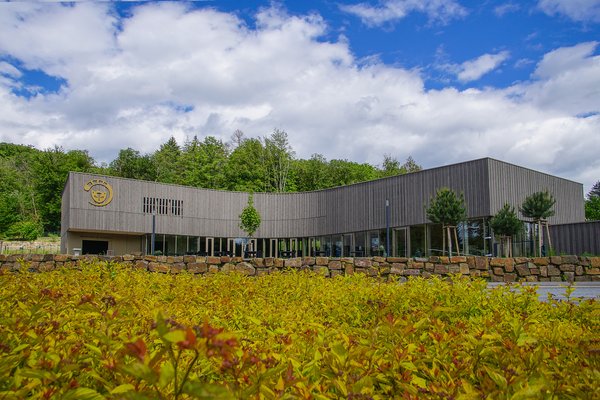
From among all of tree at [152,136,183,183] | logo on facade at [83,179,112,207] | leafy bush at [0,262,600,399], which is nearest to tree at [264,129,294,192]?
tree at [152,136,183,183]

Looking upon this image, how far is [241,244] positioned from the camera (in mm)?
41844

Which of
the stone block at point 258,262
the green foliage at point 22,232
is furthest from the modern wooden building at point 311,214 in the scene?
the green foliage at point 22,232

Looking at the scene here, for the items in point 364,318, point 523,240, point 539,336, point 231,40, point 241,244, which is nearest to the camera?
point 539,336

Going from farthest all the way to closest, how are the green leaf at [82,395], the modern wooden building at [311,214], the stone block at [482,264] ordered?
the modern wooden building at [311,214], the stone block at [482,264], the green leaf at [82,395]

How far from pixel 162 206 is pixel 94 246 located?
6.48 m

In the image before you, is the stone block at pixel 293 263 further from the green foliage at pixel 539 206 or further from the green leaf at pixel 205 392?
the green foliage at pixel 539 206

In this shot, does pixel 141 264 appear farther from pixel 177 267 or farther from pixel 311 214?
pixel 311 214

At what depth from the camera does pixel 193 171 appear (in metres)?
61.6

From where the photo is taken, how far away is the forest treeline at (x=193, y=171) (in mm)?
57969

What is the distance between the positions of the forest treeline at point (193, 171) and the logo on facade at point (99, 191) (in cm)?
2167

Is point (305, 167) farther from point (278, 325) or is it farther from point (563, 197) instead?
point (278, 325)

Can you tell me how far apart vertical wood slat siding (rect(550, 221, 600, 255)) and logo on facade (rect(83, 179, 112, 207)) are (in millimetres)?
28975

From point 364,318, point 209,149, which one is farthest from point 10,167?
point 364,318

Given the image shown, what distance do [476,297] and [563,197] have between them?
1290 inches
